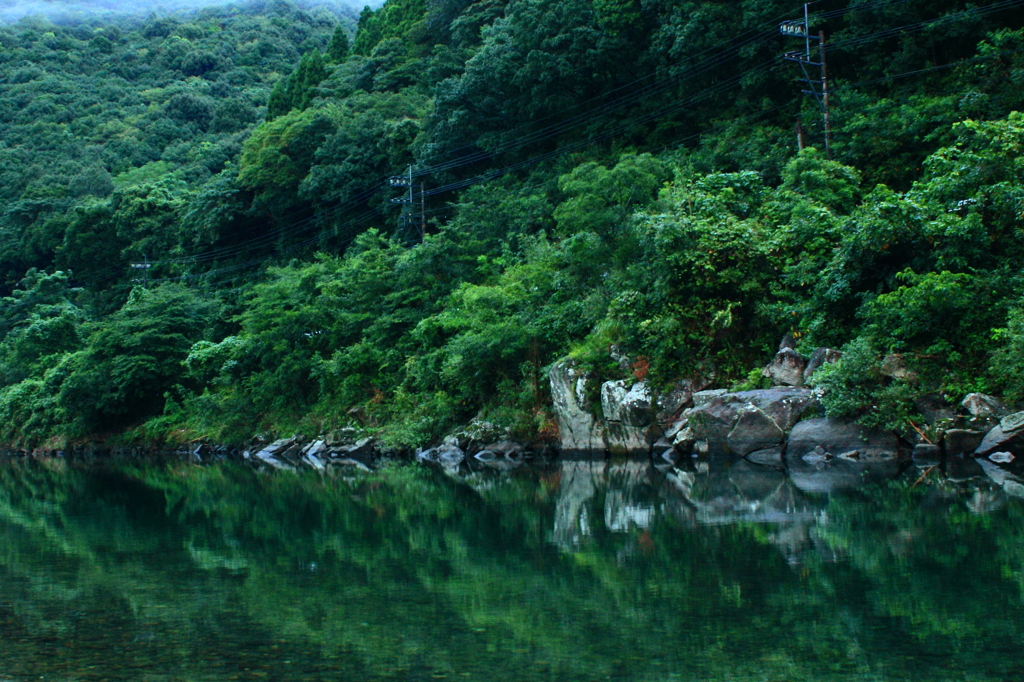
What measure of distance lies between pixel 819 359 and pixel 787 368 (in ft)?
3.16

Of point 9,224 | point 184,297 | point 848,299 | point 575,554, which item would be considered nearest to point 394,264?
point 184,297

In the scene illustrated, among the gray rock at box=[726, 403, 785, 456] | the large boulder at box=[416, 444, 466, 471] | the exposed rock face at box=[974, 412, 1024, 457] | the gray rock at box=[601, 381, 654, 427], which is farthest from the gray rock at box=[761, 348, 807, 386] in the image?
the large boulder at box=[416, 444, 466, 471]

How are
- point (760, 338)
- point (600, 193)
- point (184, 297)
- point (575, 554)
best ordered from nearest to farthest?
point (575, 554) < point (760, 338) < point (600, 193) < point (184, 297)

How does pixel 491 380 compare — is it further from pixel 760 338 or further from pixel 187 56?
pixel 187 56

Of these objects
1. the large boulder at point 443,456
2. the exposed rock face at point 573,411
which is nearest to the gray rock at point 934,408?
the exposed rock face at point 573,411

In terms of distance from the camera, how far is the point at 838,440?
777 inches

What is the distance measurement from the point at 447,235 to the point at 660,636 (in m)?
30.7

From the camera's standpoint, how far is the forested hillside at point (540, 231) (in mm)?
20734

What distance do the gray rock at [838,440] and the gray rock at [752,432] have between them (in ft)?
1.32

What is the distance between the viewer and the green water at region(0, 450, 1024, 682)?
5.82 m

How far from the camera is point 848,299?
858 inches

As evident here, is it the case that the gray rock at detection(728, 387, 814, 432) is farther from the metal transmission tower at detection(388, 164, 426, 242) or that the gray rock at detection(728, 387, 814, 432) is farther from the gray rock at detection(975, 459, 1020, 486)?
the metal transmission tower at detection(388, 164, 426, 242)

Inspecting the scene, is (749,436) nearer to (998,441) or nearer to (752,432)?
(752,432)

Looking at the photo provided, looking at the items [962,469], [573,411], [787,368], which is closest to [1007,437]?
[962,469]
